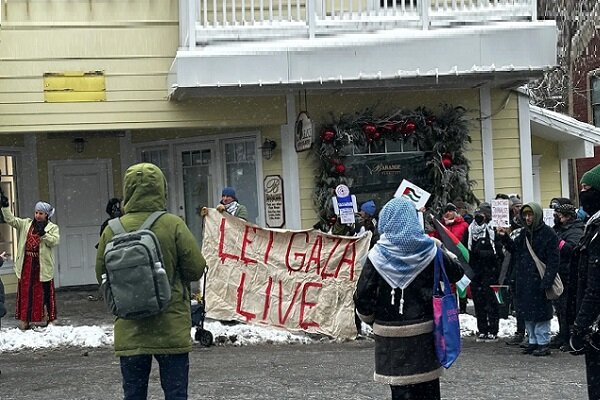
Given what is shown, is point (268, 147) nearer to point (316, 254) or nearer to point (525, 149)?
point (316, 254)

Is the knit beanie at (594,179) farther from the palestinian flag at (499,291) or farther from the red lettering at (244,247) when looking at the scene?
the red lettering at (244,247)

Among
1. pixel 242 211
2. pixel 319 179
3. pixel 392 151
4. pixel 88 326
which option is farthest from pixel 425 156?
pixel 88 326

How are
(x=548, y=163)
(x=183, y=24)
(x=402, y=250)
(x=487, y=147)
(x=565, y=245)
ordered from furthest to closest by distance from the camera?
1. (x=548, y=163)
2. (x=487, y=147)
3. (x=183, y=24)
4. (x=565, y=245)
5. (x=402, y=250)

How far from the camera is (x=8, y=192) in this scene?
1519 cm

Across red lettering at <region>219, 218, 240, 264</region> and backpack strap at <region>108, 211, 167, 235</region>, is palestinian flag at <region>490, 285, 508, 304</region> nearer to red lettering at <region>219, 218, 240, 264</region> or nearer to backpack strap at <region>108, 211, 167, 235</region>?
red lettering at <region>219, 218, 240, 264</region>

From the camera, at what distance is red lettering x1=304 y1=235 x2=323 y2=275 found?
10.9 m

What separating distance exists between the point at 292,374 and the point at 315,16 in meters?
6.08

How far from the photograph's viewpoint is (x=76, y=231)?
620 inches

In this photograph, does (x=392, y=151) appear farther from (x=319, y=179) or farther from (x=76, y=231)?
(x=76, y=231)

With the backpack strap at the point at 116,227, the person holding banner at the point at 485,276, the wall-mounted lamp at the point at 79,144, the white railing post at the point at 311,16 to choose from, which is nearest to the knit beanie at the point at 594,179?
the backpack strap at the point at 116,227

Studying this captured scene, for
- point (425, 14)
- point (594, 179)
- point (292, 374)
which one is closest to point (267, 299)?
point (292, 374)

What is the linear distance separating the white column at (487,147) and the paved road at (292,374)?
4.45 m

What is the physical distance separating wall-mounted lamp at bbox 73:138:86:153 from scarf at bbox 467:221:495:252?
783 cm

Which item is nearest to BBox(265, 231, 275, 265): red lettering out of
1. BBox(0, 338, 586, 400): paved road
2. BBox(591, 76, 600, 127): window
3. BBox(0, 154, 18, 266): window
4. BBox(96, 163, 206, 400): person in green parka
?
BBox(0, 338, 586, 400): paved road
